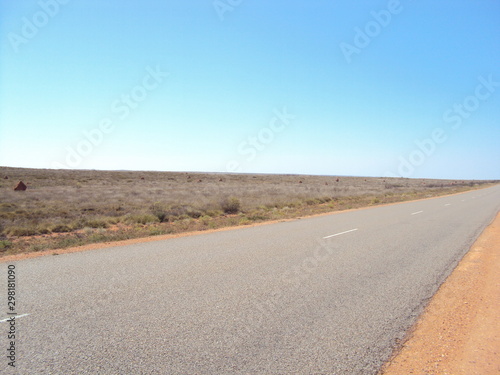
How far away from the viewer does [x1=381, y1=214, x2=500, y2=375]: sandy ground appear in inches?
130

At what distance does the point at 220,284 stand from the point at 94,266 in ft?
9.99

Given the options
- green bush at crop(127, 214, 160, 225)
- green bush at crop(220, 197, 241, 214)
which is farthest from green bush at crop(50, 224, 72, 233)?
green bush at crop(220, 197, 241, 214)

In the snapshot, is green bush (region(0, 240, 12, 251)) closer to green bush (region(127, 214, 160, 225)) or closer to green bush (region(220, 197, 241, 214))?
green bush (region(127, 214, 160, 225))

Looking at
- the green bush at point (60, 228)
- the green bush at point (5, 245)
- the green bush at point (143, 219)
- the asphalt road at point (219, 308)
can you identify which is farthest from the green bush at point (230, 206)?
the green bush at point (5, 245)

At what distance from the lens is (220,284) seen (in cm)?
543

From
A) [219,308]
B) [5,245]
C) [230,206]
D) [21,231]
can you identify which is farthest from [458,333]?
[230,206]

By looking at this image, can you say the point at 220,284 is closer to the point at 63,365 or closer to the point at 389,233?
the point at 63,365

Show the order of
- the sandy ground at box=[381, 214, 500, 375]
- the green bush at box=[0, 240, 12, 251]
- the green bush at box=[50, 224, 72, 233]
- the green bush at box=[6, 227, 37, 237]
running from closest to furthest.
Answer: the sandy ground at box=[381, 214, 500, 375], the green bush at box=[0, 240, 12, 251], the green bush at box=[6, 227, 37, 237], the green bush at box=[50, 224, 72, 233]

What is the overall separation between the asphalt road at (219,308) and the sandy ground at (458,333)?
0.19 metres

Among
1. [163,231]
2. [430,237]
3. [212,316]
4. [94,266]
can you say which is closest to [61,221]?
[163,231]

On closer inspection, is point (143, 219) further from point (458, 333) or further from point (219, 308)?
point (458, 333)

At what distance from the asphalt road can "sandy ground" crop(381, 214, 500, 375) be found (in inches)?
7.6

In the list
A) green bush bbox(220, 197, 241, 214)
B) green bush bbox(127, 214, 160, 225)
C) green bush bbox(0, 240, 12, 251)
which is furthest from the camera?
green bush bbox(220, 197, 241, 214)

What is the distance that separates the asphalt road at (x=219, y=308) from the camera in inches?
126
